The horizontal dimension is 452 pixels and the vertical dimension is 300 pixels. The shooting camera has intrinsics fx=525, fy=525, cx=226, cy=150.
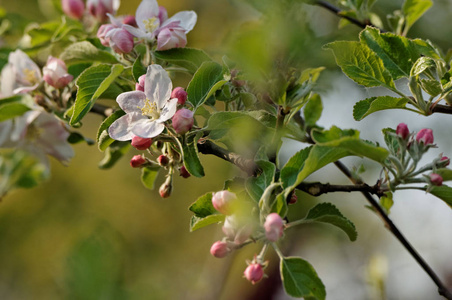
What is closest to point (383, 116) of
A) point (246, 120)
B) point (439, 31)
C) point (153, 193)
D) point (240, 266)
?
point (439, 31)

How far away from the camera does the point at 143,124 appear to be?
987 mm

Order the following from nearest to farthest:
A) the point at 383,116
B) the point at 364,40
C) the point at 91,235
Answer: the point at 91,235
the point at 364,40
the point at 383,116

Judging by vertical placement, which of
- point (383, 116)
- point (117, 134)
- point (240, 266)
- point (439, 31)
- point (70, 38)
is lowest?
point (240, 266)

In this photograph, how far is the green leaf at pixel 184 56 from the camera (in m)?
1.11

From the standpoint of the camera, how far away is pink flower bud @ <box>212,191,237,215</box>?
2.94 feet

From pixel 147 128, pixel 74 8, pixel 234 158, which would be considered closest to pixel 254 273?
pixel 234 158

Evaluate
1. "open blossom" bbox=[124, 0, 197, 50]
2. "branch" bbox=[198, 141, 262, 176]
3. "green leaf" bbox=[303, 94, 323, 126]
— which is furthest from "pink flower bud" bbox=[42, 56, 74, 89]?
"green leaf" bbox=[303, 94, 323, 126]

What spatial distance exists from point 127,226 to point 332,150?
488 centimetres

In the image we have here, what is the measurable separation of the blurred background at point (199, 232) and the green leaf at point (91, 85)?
0.74 feet

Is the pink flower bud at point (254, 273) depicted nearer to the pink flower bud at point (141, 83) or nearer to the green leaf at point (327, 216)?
the green leaf at point (327, 216)

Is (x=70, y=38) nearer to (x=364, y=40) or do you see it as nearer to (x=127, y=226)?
(x=364, y=40)

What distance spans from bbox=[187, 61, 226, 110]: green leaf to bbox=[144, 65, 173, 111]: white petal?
44mm

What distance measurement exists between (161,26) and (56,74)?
0.31 meters

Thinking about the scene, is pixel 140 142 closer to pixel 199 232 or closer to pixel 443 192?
pixel 443 192
